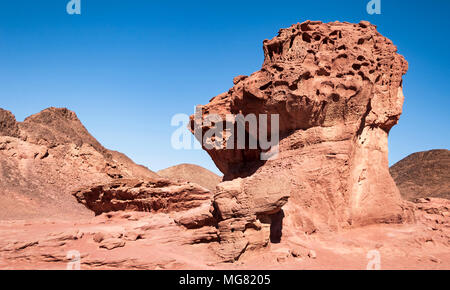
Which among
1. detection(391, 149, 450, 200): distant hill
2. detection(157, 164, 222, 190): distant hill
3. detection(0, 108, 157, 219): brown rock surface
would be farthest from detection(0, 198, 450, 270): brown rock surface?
detection(157, 164, 222, 190): distant hill

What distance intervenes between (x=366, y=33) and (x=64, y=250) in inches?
437

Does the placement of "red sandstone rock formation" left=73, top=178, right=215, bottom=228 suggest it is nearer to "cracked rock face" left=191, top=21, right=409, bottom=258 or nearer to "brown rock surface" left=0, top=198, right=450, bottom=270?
"brown rock surface" left=0, top=198, right=450, bottom=270

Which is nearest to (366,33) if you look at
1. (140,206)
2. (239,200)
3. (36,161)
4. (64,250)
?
(239,200)

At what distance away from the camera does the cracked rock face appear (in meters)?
11.0

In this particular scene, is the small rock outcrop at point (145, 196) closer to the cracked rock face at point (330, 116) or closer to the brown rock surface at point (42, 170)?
the cracked rock face at point (330, 116)

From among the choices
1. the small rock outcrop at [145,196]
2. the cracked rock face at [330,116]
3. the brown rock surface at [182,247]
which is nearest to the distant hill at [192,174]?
the small rock outcrop at [145,196]

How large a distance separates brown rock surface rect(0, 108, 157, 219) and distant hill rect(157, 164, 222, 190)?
17.2m

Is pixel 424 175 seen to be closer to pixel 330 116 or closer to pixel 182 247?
pixel 330 116

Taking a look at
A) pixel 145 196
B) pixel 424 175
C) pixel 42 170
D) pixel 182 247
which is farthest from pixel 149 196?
pixel 424 175

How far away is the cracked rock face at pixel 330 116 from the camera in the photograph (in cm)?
1099

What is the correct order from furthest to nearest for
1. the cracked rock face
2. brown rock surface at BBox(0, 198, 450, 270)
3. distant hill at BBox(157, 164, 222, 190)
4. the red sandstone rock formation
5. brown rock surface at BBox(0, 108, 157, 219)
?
1. distant hill at BBox(157, 164, 222, 190)
2. brown rock surface at BBox(0, 108, 157, 219)
3. the red sandstone rock formation
4. the cracked rock face
5. brown rock surface at BBox(0, 198, 450, 270)

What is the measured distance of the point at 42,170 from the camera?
37375mm

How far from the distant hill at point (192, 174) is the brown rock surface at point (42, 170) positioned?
17.2m

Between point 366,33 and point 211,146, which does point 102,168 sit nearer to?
point 211,146
